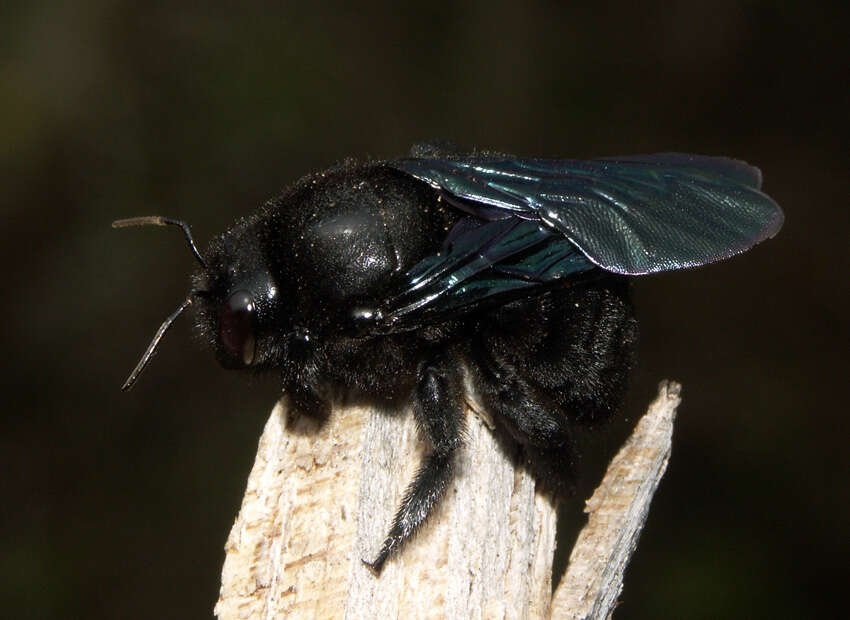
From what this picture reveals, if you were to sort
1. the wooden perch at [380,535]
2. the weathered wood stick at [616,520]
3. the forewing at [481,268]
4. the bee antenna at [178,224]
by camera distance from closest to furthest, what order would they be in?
the wooden perch at [380,535], the weathered wood stick at [616,520], the forewing at [481,268], the bee antenna at [178,224]

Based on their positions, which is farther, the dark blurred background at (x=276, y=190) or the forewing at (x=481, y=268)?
the dark blurred background at (x=276, y=190)

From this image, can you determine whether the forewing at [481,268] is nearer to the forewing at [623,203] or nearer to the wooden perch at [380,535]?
the forewing at [623,203]

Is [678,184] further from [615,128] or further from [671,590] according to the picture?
[615,128]

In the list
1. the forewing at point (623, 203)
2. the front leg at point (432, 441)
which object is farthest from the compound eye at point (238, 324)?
the forewing at point (623, 203)

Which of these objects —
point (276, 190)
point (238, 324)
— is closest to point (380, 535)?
point (238, 324)

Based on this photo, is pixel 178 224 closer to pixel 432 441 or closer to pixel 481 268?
pixel 481 268

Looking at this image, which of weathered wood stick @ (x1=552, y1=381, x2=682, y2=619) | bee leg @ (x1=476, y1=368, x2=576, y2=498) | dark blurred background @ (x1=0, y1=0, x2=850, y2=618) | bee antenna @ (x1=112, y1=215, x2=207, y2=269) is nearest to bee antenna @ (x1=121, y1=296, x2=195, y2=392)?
bee antenna @ (x1=112, y1=215, x2=207, y2=269)

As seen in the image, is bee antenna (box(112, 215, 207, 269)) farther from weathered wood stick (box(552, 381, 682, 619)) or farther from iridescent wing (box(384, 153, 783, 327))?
weathered wood stick (box(552, 381, 682, 619))
